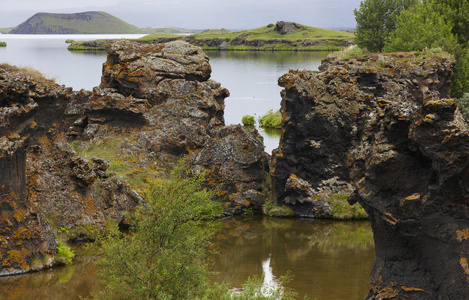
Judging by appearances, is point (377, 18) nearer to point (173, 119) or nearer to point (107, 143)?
point (173, 119)

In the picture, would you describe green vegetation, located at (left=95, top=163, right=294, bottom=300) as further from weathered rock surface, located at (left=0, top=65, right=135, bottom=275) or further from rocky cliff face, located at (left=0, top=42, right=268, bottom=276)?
weathered rock surface, located at (left=0, top=65, right=135, bottom=275)

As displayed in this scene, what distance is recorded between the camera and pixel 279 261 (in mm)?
28594

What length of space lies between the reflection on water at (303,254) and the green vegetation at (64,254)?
7054 millimetres

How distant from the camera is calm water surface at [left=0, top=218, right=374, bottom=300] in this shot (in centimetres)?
2427

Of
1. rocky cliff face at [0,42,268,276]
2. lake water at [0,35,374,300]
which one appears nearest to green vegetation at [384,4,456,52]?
rocky cliff face at [0,42,268,276]

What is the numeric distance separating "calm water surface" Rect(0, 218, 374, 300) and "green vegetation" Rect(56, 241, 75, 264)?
0.42 m

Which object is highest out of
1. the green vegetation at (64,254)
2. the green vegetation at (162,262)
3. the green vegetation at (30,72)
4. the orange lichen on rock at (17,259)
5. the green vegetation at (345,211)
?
the green vegetation at (30,72)

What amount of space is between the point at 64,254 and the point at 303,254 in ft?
39.3

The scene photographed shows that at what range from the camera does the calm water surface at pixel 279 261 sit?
24.3 metres

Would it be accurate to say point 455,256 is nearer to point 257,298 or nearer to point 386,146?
point 386,146

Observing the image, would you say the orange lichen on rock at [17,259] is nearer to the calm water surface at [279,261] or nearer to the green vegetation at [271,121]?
the calm water surface at [279,261]

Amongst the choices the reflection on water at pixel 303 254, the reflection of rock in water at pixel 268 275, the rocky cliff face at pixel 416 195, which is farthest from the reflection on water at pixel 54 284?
the rocky cliff face at pixel 416 195

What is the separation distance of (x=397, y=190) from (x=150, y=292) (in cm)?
832

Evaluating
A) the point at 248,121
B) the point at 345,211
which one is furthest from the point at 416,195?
the point at 248,121
